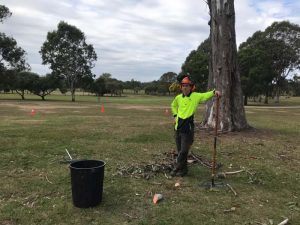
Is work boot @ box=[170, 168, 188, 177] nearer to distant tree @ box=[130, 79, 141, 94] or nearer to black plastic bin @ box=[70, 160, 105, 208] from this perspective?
black plastic bin @ box=[70, 160, 105, 208]

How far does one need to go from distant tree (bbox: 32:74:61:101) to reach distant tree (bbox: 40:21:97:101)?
2173 mm

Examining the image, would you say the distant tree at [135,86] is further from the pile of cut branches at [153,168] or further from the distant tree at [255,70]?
the pile of cut branches at [153,168]

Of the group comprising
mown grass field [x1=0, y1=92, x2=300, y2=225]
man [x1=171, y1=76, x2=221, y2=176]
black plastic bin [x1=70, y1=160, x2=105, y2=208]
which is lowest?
mown grass field [x1=0, y1=92, x2=300, y2=225]

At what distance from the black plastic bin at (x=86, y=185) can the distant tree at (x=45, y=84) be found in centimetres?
5360

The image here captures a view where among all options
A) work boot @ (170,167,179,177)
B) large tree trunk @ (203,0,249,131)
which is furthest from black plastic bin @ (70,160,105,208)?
large tree trunk @ (203,0,249,131)

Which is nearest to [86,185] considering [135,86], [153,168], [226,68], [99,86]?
[153,168]

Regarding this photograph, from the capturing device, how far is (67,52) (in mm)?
54594

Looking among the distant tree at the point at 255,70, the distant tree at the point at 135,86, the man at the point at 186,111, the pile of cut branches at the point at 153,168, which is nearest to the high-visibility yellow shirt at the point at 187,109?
the man at the point at 186,111

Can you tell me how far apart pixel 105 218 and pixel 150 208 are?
2.72 ft

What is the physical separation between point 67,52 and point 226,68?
44947mm

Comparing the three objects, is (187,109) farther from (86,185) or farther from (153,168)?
(86,185)

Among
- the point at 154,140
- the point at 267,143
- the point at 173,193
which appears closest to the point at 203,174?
the point at 173,193

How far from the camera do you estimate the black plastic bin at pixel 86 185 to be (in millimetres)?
5312

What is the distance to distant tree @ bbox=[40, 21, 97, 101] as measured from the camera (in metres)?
54.5
